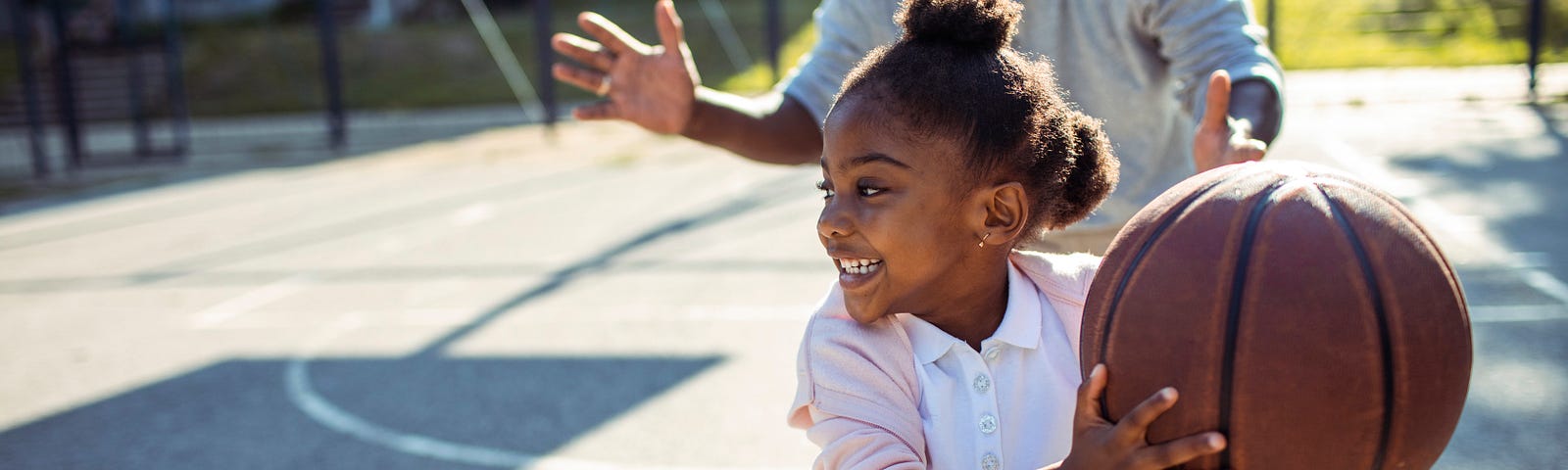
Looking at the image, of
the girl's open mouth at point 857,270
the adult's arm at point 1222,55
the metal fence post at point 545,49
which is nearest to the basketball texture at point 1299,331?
the girl's open mouth at point 857,270

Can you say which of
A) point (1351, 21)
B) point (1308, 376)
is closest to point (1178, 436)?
point (1308, 376)

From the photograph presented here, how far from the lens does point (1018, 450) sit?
6.64 feet

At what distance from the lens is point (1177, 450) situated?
5.52 ft

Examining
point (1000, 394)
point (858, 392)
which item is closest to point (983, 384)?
point (1000, 394)

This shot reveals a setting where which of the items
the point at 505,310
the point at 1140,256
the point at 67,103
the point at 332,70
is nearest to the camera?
the point at 1140,256

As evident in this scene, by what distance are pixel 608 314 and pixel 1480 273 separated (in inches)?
172

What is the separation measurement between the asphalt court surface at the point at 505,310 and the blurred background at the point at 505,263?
0.9 inches

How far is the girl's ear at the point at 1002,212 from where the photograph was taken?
6.69 feet

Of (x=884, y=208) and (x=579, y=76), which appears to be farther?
(x=579, y=76)

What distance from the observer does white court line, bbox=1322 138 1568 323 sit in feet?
20.6

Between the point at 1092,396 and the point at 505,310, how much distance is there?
5.98 metres

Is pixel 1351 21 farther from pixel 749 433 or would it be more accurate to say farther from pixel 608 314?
pixel 749 433

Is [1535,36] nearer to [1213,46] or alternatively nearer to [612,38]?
[1213,46]

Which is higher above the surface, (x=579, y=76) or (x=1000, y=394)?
(x=579, y=76)
